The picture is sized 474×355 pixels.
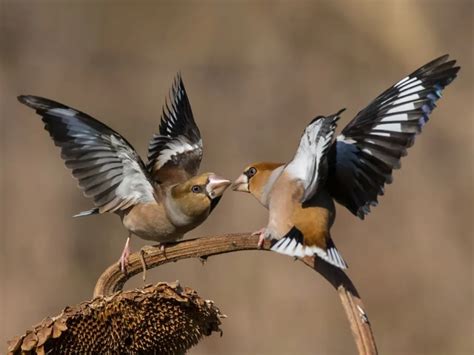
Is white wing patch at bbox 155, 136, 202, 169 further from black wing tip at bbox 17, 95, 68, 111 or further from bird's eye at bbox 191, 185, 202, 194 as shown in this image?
black wing tip at bbox 17, 95, 68, 111

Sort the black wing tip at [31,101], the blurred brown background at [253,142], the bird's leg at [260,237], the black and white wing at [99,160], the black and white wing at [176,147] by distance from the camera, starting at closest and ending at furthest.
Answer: the bird's leg at [260,237], the black wing tip at [31,101], the black and white wing at [99,160], the black and white wing at [176,147], the blurred brown background at [253,142]

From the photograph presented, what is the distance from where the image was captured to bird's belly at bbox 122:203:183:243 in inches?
125

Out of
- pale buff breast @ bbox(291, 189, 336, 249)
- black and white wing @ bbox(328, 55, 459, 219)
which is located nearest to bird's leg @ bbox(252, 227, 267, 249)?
pale buff breast @ bbox(291, 189, 336, 249)

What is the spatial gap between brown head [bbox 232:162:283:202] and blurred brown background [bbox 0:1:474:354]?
198 cm

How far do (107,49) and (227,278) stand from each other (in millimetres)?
1888

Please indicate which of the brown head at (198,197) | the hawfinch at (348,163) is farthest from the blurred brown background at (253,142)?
the hawfinch at (348,163)

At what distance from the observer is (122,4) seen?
642cm

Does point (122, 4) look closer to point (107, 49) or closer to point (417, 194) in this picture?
point (107, 49)

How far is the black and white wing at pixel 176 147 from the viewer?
350 cm

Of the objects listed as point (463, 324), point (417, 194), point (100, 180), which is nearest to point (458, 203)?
point (417, 194)

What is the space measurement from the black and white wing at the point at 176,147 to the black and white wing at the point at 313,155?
1.94 feet

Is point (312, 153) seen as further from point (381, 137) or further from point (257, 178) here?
point (257, 178)

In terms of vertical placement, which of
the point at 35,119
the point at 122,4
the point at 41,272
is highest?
the point at 122,4

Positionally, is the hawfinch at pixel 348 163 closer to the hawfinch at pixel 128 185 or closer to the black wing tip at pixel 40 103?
the hawfinch at pixel 128 185
